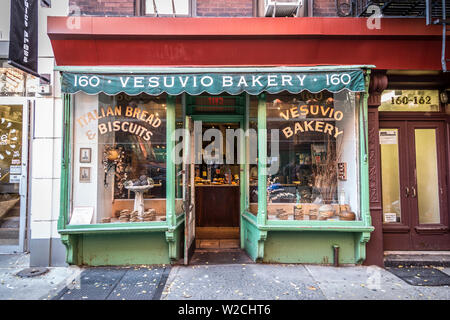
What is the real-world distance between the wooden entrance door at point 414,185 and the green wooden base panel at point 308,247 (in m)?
1.12

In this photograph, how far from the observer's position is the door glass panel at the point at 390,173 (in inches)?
227

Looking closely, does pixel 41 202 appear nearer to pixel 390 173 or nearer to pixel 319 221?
pixel 319 221

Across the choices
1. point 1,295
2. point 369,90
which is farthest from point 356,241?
point 1,295

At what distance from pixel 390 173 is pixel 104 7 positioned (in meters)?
6.76

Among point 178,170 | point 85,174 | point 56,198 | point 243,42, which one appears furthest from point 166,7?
point 56,198

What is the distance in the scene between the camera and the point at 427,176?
5871mm

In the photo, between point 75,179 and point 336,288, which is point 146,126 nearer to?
point 75,179

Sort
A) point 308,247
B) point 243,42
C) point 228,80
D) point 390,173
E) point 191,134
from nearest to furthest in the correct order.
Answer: point 228,80, point 243,42, point 308,247, point 191,134, point 390,173

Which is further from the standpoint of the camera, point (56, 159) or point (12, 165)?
point (12, 165)

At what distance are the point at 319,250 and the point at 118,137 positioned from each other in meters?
4.41

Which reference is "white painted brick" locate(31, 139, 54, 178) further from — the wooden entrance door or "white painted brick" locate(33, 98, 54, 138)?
the wooden entrance door

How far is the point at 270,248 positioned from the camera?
520 centimetres

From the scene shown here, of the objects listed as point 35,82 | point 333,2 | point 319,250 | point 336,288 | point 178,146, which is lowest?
point 336,288

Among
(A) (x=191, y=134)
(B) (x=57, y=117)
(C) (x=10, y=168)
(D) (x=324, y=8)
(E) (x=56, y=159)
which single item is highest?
(D) (x=324, y=8)
